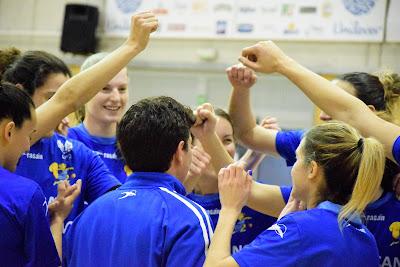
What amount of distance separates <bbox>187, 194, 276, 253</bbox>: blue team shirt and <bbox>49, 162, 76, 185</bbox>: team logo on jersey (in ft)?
2.13

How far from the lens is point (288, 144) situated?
3.30 metres

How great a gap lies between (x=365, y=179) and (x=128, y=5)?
27.0 feet

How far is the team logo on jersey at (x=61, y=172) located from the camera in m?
2.99

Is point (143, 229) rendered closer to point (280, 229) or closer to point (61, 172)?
point (280, 229)

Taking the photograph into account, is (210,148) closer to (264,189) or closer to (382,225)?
(264,189)

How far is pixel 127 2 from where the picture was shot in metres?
9.98

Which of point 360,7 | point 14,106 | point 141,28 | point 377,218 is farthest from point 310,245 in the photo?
point 360,7

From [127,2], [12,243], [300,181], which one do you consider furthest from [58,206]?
[127,2]

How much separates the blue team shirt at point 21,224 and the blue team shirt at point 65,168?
24.5 inches

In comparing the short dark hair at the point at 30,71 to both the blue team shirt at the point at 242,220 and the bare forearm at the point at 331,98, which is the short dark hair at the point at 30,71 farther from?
the bare forearm at the point at 331,98

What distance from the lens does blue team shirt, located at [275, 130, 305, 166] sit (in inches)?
129

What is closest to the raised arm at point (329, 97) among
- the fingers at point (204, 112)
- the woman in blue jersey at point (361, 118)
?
the woman in blue jersey at point (361, 118)

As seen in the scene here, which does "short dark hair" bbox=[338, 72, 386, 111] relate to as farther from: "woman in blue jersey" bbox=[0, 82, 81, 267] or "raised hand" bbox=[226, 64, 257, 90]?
"woman in blue jersey" bbox=[0, 82, 81, 267]

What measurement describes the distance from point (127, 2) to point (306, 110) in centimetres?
321
